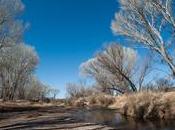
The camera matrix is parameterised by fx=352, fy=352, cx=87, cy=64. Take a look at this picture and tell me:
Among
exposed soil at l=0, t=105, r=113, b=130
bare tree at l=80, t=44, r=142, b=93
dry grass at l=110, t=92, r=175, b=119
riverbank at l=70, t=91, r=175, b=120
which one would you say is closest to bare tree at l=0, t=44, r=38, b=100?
bare tree at l=80, t=44, r=142, b=93

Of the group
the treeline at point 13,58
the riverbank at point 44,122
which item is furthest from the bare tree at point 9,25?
the riverbank at point 44,122

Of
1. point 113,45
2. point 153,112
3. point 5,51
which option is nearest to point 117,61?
point 113,45

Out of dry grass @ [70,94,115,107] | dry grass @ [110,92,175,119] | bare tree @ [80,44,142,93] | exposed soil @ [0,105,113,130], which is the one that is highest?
bare tree @ [80,44,142,93]

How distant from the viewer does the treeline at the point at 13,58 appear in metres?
42.4

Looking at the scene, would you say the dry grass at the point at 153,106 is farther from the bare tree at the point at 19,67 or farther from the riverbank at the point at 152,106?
the bare tree at the point at 19,67

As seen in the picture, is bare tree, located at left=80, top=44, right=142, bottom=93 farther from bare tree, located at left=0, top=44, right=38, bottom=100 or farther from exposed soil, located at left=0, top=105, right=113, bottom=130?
exposed soil, located at left=0, top=105, right=113, bottom=130

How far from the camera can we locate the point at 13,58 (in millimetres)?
74812

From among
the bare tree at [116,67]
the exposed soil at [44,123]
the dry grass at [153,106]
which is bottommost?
the exposed soil at [44,123]

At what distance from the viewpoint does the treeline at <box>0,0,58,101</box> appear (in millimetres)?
42406

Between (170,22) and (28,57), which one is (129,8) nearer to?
(170,22)

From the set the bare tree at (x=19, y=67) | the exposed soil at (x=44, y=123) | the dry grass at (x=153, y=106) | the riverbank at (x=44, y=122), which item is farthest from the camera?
the bare tree at (x=19, y=67)

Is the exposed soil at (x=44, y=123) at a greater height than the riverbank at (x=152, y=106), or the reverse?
the riverbank at (x=152, y=106)

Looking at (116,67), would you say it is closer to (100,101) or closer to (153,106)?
(100,101)

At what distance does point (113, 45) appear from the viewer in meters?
62.6
